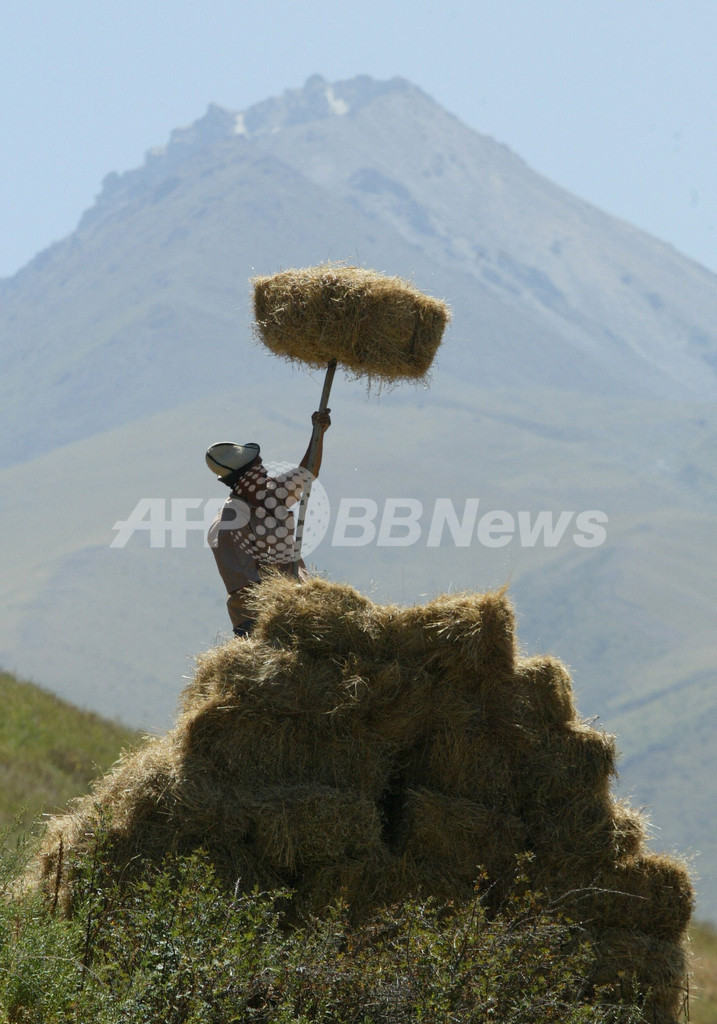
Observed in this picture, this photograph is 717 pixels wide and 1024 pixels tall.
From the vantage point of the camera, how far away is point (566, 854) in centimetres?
677

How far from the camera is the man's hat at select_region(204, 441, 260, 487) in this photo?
8.77 m

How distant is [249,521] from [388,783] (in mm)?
2440

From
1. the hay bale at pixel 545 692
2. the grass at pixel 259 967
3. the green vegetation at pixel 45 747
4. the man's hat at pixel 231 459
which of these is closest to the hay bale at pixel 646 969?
the grass at pixel 259 967

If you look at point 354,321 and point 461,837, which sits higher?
point 354,321

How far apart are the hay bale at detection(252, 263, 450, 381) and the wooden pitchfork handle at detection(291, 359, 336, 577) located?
144 mm

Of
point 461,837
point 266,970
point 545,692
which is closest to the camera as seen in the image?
point 266,970

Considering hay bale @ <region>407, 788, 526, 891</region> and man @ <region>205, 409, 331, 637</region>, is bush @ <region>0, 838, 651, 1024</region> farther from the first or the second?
man @ <region>205, 409, 331, 637</region>

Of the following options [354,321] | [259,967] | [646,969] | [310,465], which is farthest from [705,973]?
[259,967]

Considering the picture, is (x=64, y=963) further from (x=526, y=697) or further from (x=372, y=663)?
(x=526, y=697)

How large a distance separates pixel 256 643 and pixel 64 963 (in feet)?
6.72

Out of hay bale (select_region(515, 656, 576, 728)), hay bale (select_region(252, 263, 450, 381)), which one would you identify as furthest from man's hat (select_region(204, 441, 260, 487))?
hay bale (select_region(515, 656, 576, 728))

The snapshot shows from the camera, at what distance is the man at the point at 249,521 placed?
844 cm

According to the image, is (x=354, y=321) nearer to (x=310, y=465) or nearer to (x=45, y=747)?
(x=310, y=465)

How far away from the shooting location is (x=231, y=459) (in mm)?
8789
